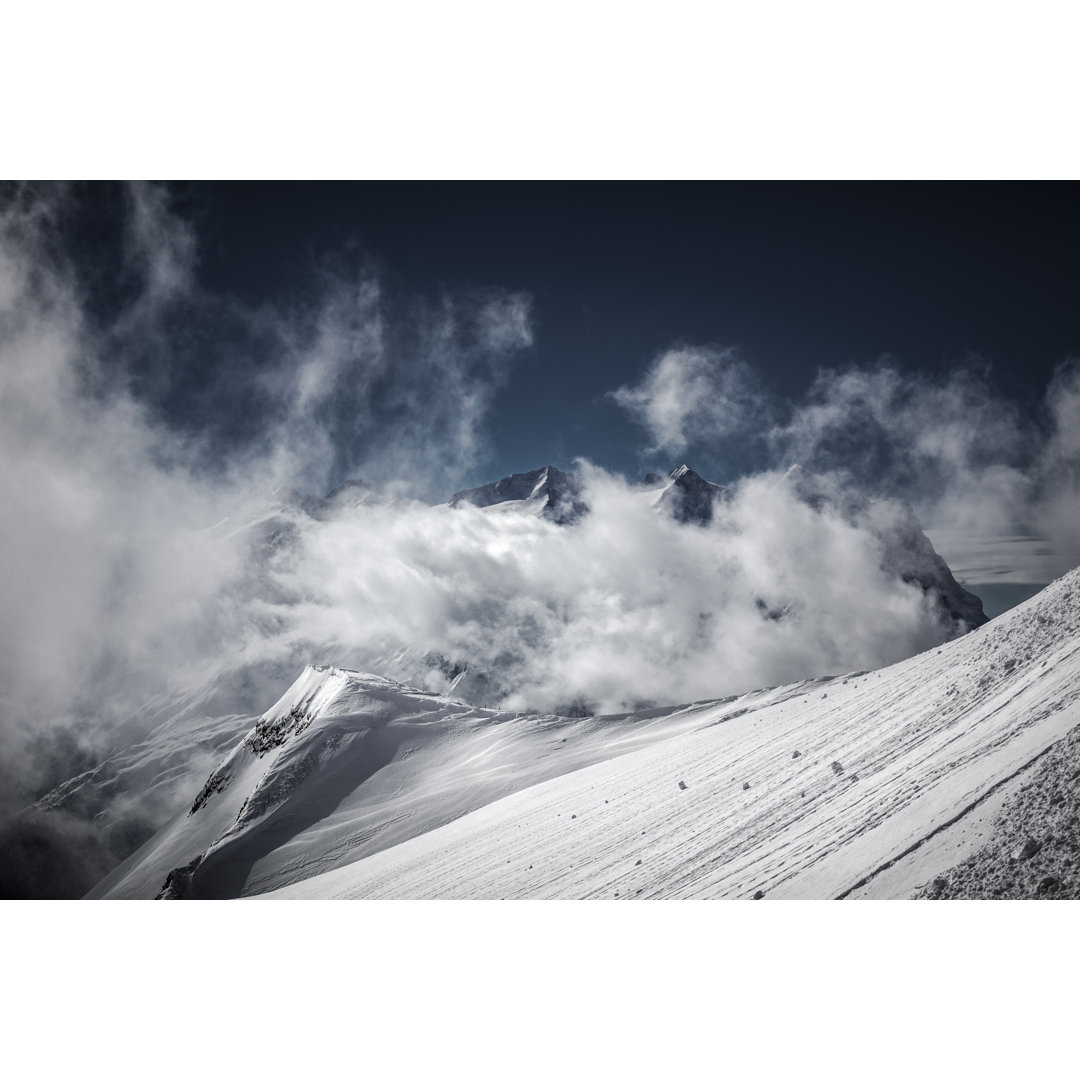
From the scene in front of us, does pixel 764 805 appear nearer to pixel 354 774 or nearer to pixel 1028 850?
pixel 1028 850

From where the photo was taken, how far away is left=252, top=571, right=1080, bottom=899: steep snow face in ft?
14.8

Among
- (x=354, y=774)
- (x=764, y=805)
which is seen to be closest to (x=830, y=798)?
(x=764, y=805)

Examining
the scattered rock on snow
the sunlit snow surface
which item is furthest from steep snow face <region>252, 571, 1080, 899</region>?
the scattered rock on snow

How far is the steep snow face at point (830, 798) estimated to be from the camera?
178 inches

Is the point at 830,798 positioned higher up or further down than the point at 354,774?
higher up

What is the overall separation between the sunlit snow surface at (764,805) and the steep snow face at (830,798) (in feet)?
0.06

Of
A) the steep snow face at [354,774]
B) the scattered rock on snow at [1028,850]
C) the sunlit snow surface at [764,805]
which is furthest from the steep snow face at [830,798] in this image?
the steep snow face at [354,774]

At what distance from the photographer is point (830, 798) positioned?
5.54 metres

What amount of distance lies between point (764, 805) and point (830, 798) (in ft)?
2.14

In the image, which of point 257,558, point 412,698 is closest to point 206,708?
point 257,558

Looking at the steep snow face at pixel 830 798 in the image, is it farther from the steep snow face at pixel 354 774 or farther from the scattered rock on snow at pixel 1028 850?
the steep snow face at pixel 354 774

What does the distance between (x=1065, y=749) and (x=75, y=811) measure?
11579 centimetres

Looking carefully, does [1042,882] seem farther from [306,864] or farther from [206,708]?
[206,708]

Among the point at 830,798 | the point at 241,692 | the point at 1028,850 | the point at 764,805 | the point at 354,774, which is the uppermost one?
the point at 1028,850
